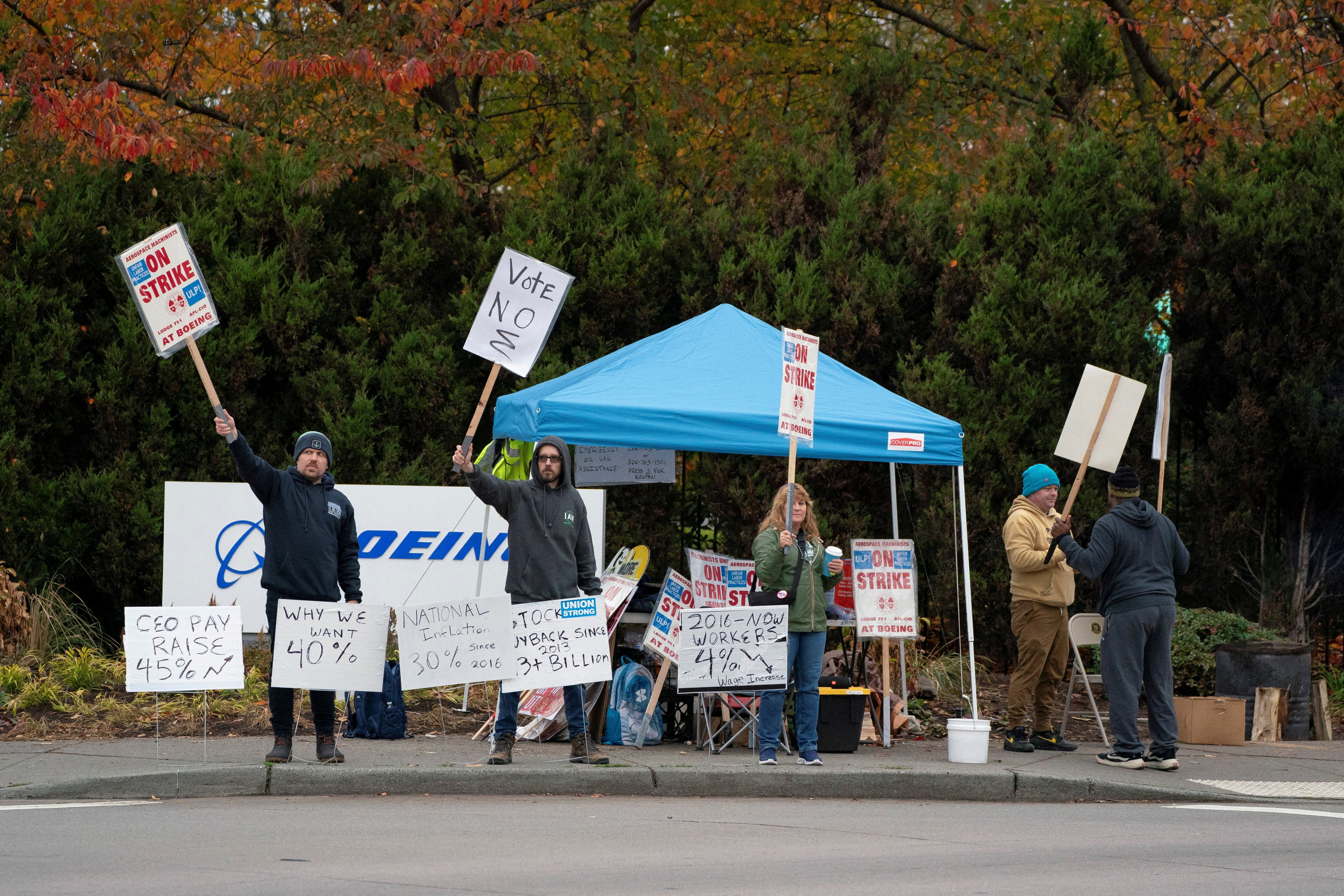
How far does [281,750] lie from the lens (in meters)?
8.87

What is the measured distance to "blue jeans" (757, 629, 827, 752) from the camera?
31.7ft

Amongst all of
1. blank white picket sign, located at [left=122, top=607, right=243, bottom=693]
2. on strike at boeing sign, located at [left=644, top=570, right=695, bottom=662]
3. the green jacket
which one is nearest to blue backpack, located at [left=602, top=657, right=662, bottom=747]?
on strike at boeing sign, located at [left=644, top=570, right=695, bottom=662]

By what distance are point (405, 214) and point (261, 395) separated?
233 cm

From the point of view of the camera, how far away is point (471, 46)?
16.3 metres

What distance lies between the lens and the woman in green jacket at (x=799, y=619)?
964 centimetres

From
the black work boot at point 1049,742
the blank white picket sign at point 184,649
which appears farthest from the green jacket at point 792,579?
the blank white picket sign at point 184,649

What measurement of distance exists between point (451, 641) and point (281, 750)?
123 cm

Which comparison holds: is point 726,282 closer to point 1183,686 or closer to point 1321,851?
point 1183,686

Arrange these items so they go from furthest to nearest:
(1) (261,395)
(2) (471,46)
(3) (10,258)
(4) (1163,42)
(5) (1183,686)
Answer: (4) (1163,42)
(2) (471,46)
(1) (261,395)
(3) (10,258)
(5) (1183,686)

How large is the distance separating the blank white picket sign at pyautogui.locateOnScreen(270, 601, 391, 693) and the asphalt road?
73cm

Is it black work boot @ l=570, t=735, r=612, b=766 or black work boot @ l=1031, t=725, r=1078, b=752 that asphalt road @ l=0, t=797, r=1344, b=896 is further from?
black work boot @ l=1031, t=725, r=1078, b=752

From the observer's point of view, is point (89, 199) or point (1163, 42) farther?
point (1163, 42)

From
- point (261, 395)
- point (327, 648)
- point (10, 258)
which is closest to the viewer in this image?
point (327, 648)

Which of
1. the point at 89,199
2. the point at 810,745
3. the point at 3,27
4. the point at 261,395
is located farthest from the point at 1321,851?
the point at 3,27
